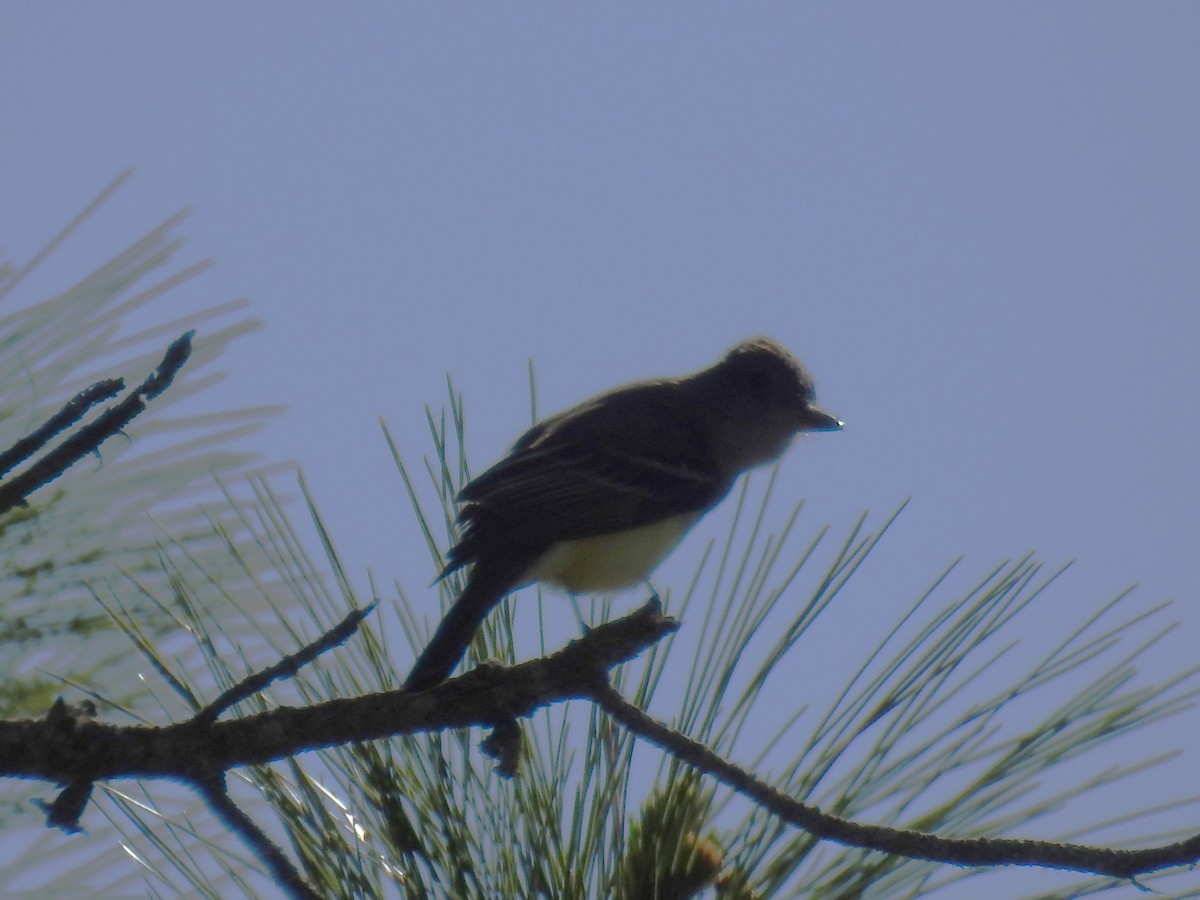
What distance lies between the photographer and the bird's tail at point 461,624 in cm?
191

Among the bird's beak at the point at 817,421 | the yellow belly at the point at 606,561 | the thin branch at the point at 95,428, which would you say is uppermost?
the bird's beak at the point at 817,421

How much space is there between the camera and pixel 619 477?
3.43m

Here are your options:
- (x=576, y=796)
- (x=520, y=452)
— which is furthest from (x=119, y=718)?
(x=520, y=452)

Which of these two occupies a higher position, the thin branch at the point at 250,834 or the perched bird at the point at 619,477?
the perched bird at the point at 619,477

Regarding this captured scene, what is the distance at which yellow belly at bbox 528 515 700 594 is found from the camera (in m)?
3.20

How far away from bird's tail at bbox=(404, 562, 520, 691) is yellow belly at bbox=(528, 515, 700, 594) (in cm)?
53

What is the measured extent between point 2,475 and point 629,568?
1.95 meters

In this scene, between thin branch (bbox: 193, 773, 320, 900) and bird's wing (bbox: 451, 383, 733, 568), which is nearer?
thin branch (bbox: 193, 773, 320, 900)

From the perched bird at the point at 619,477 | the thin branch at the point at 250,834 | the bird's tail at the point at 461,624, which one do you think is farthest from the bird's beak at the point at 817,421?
the thin branch at the point at 250,834

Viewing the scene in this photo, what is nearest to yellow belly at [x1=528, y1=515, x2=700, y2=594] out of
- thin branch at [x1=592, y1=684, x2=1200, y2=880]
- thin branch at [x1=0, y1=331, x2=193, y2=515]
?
thin branch at [x1=592, y1=684, x2=1200, y2=880]

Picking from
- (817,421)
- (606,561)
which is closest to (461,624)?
(606,561)

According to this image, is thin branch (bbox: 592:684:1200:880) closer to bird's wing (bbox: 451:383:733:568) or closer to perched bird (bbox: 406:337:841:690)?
perched bird (bbox: 406:337:841:690)

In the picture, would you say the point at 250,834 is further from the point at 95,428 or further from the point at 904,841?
the point at 904,841

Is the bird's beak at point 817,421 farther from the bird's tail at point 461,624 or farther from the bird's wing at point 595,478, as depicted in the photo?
the bird's tail at point 461,624
